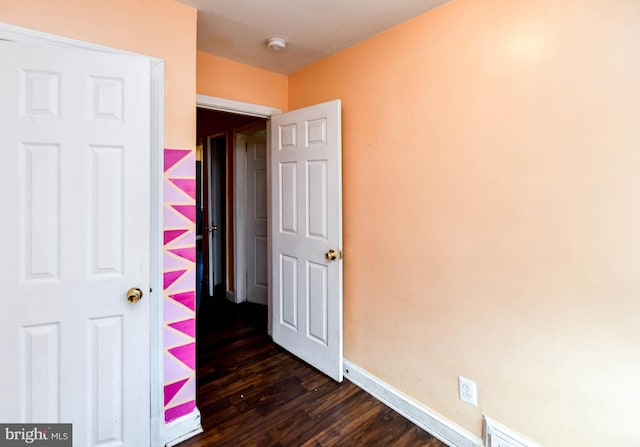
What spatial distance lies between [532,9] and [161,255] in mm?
2161

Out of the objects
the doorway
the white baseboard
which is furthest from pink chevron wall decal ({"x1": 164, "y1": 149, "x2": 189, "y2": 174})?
the white baseboard

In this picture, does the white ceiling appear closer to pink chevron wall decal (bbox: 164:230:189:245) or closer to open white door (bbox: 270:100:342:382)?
open white door (bbox: 270:100:342:382)

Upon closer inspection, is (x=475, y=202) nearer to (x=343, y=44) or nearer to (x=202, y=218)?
(x=343, y=44)

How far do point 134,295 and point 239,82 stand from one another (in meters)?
1.83

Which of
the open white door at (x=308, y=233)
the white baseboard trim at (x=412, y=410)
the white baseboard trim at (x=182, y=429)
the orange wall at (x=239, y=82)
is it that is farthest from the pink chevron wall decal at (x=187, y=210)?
Answer: the white baseboard trim at (x=412, y=410)

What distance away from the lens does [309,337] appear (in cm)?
246

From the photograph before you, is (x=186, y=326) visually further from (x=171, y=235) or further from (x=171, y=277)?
(x=171, y=235)

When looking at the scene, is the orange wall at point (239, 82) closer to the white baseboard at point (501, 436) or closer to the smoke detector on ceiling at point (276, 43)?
the smoke detector on ceiling at point (276, 43)

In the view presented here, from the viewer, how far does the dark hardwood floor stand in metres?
1.72

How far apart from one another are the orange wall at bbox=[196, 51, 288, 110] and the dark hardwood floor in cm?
212

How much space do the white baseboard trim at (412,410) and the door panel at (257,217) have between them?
5.76 ft

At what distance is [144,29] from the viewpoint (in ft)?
5.32

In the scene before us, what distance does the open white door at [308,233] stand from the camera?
7.33ft

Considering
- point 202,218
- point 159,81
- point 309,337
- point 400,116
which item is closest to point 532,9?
point 400,116
